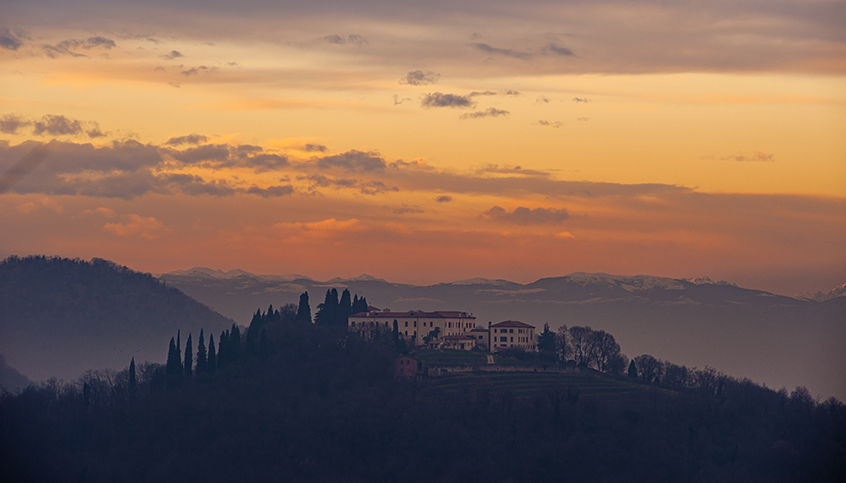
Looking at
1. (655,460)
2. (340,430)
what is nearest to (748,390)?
(655,460)

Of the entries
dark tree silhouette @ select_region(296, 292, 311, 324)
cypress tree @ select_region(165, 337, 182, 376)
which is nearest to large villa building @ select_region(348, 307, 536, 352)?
dark tree silhouette @ select_region(296, 292, 311, 324)

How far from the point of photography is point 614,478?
128m

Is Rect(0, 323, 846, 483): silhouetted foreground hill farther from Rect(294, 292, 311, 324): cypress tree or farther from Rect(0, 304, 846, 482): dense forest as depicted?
Rect(294, 292, 311, 324): cypress tree

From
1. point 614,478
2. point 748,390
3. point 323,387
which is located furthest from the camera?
point 748,390

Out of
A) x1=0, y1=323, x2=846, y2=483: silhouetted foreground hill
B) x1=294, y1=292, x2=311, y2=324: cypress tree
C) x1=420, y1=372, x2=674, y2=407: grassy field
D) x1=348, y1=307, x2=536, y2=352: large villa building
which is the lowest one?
x1=0, y1=323, x2=846, y2=483: silhouetted foreground hill

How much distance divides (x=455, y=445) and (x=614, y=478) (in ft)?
59.5

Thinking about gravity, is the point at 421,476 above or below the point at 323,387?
below

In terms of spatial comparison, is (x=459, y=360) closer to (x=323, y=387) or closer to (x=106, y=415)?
(x=323, y=387)

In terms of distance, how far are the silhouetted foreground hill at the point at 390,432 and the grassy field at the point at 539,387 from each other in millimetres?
263

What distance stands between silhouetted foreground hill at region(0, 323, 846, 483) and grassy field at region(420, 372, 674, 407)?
0.86ft

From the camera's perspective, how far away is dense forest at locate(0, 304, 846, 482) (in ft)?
421

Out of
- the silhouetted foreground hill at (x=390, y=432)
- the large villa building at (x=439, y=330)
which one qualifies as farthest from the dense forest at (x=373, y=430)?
the large villa building at (x=439, y=330)

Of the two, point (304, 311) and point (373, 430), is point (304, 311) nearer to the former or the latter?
point (304, 311)

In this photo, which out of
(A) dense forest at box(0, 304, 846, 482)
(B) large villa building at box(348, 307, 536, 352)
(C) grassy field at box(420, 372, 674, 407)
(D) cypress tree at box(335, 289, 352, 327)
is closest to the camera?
(A) dense forest at box(0, 304, 846, 482)
